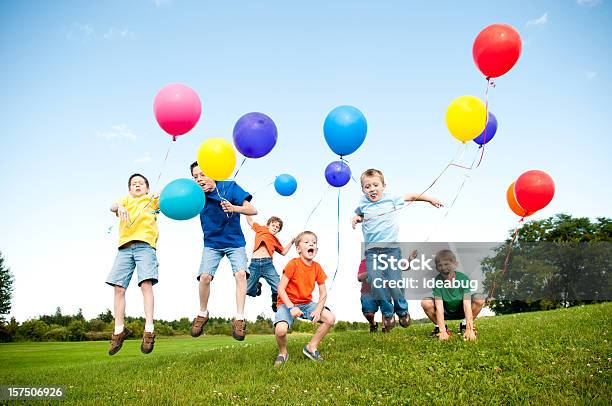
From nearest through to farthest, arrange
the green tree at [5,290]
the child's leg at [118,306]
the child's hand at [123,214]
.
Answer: the child's hand at [123,214], the child's leg at [118,306], the green tree at [5,290]

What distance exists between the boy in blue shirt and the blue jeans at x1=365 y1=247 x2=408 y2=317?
188 centimetres

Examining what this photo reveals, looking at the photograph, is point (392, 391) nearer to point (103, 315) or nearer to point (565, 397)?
point (565, 397)

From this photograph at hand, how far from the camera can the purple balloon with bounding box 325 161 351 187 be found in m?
8.31

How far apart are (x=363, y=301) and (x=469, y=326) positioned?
6.10 feet

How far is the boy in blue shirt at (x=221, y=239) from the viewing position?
6.52 meters

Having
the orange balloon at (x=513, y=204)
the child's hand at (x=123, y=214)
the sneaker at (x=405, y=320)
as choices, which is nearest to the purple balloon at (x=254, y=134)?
the child's hand at (x=123, y=214)

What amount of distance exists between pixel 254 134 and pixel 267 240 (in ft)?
7.12

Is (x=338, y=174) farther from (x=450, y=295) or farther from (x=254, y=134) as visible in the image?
(x=450, y=295)

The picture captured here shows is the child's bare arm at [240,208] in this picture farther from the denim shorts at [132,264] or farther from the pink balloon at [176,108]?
the pink balloon at [176,108]

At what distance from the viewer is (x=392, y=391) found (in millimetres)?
5434

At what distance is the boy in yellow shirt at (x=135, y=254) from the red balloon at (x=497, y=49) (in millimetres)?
4697

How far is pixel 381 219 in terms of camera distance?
735 cm

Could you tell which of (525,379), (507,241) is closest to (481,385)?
(525,379)

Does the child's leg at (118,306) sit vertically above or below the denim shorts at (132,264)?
below
